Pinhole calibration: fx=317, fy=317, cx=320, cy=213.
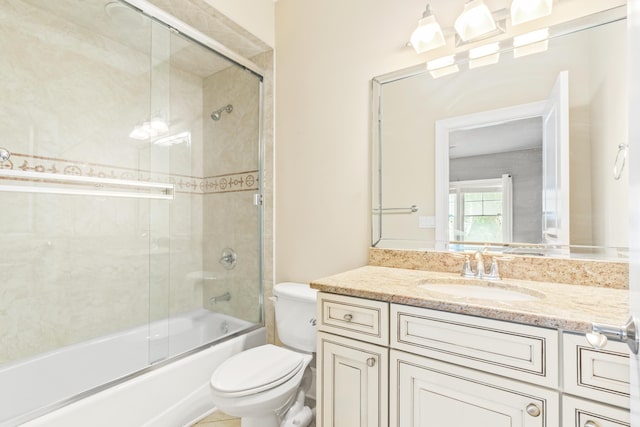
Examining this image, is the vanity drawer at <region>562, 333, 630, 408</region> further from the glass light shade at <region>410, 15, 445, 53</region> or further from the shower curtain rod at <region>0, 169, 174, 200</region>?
the shower curtain rod at <region>0, 169, 174, 200</region>

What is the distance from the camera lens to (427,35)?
1.49m

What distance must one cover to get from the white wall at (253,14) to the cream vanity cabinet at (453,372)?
5.47 ft

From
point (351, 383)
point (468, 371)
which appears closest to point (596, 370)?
point (468, 371)

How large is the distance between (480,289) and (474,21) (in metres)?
1.15

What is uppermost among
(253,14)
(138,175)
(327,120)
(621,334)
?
(253,14)

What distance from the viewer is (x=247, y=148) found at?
7.41 ft

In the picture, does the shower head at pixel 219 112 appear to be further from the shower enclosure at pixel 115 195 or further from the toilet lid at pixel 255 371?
the toilet lid at pixel 255 371

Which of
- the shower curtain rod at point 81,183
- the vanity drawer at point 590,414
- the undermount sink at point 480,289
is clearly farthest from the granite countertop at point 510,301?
the shower curtain rod at point 81,183

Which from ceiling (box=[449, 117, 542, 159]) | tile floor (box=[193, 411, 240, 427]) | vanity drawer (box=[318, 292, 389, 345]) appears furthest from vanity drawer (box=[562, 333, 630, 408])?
tile floor (box=[193, 411, 240, 427])

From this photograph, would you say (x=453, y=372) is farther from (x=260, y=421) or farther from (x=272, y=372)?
(x=260, y=421)

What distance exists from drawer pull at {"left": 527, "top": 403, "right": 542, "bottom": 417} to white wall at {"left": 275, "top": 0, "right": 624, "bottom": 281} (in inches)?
39.1

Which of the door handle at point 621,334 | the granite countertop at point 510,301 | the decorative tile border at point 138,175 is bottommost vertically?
the granite countertop at point 510,301

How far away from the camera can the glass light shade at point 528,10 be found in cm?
128

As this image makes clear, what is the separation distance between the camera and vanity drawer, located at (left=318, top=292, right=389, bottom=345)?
1108mm
